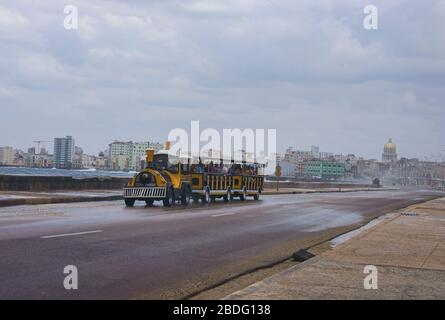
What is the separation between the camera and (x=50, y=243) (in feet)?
42.1

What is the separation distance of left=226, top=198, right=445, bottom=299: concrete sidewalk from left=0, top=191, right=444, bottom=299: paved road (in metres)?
1.14

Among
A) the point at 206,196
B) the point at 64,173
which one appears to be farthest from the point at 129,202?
the point at 64,173

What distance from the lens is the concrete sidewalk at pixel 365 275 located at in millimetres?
8781

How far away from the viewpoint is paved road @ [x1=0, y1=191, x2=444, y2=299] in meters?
9.15

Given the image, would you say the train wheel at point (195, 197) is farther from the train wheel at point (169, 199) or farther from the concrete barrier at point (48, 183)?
the concrete barrier at point (48, 183)

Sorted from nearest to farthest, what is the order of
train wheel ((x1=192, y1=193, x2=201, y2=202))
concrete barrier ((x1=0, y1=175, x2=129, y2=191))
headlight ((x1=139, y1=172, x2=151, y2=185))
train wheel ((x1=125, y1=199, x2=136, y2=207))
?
train wheel ((x1=125, y1=199, x2=136, y2=207))
headlight ((x1=139, y1=172, x2=151, y2=185))
train wheel ((x1=192, y1=193, x2=201, y2=202))
concrete barrier ((x1=0, y1=175, x2=129, y2=191))

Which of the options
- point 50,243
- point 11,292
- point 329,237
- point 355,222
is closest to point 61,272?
point 11,292

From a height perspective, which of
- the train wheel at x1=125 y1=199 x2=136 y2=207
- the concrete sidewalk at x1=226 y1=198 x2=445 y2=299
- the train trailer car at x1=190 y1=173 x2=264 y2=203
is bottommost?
the concrete sidewalk at x1=226 y1=198 x2=445 y2=299

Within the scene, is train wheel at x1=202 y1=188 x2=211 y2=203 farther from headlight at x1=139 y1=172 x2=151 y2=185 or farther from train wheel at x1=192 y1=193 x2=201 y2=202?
headlight at x1=139 y1=172 x2=151 y2=185

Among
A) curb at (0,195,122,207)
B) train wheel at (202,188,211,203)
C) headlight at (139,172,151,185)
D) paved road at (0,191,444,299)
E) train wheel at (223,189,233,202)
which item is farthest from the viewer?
train wheel at (223,189,233,202)

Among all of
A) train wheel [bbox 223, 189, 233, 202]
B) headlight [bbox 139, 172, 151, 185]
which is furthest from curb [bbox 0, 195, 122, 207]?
Answer: train wheel [bbox 223, 189, 233, 202]

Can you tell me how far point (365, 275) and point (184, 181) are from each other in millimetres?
20381

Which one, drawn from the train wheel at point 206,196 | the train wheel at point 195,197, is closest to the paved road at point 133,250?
the train wheel at point 195,197

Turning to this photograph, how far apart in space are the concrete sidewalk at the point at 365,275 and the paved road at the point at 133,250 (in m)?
1.14
